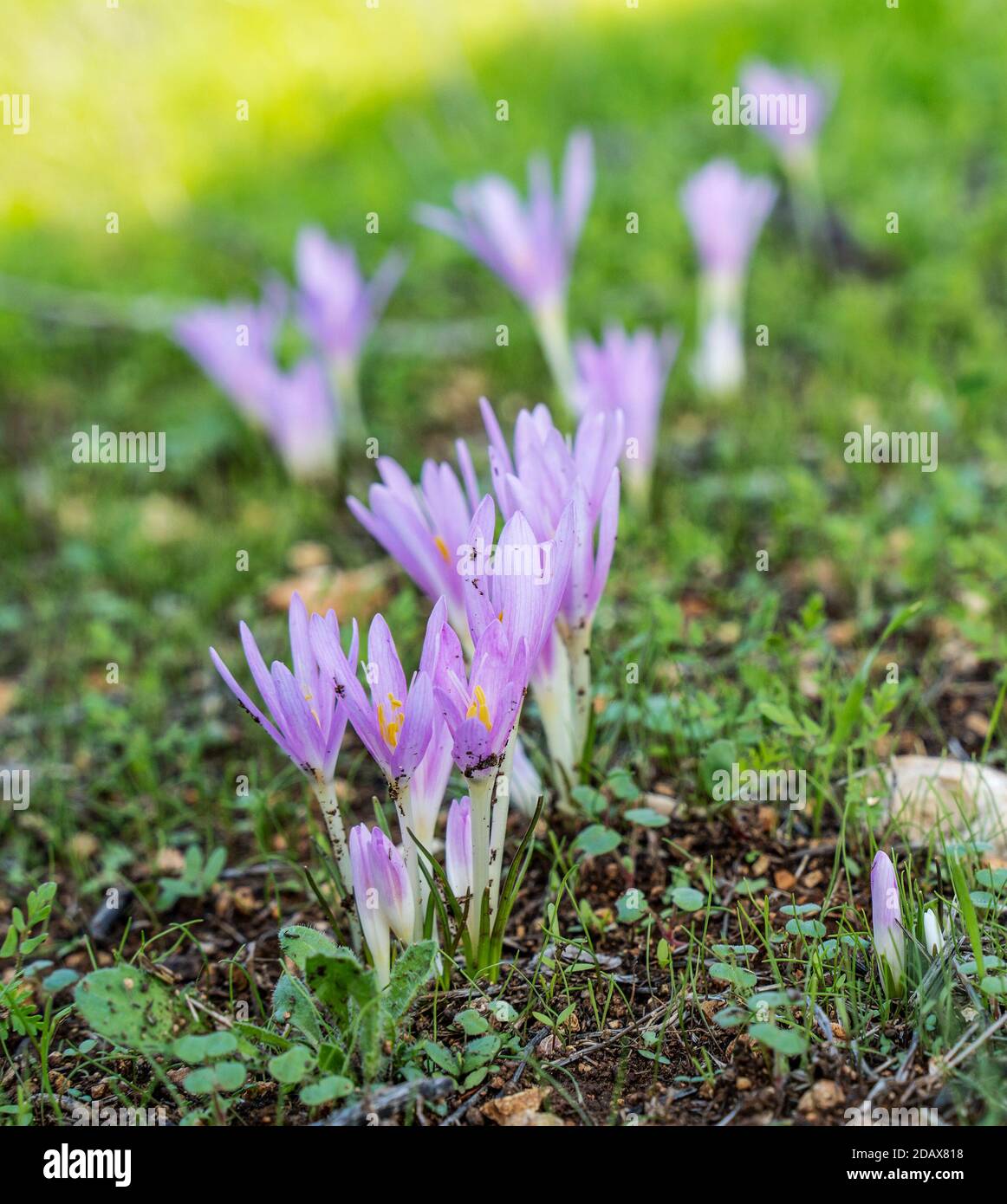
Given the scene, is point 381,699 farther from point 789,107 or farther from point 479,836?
point 789,107

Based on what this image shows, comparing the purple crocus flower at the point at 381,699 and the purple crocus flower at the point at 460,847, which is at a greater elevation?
the purple crocus flower at the point at 381,699

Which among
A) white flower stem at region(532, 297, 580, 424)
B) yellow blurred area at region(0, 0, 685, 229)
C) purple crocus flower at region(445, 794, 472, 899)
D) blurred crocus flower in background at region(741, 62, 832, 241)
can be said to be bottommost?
purple crocus flower at region(445, 794, 472, 899)

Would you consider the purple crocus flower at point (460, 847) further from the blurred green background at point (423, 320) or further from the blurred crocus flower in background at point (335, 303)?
the blurred crocus flower in background at point (335, 303)

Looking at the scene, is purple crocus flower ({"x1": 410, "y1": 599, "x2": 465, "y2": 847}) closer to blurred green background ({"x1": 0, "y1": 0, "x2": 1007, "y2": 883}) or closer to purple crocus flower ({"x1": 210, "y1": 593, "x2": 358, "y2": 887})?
purple crocus flower ({"x1": 210, "y1": 593, "x2": 358, "y2": 887})

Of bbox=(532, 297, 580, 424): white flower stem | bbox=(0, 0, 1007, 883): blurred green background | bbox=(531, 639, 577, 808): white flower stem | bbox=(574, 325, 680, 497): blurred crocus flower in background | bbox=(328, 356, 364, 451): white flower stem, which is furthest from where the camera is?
bbox=(328, 356, 364, 451): white flower stem

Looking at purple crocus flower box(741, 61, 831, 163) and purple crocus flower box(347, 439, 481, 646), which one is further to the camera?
purple crocus flower box(741, 61, 831, 163)

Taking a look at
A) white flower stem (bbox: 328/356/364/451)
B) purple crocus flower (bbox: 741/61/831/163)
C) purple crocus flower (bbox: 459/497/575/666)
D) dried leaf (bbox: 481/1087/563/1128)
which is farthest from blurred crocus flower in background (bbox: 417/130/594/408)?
dried leaf (bbox: 481/1087/563/1128)

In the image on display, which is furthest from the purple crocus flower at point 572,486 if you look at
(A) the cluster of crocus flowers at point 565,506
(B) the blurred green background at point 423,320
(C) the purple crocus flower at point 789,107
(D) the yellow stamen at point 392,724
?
(C) the purple crocus flower at point 789,107

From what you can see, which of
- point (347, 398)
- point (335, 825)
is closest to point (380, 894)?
point (335, 825)
